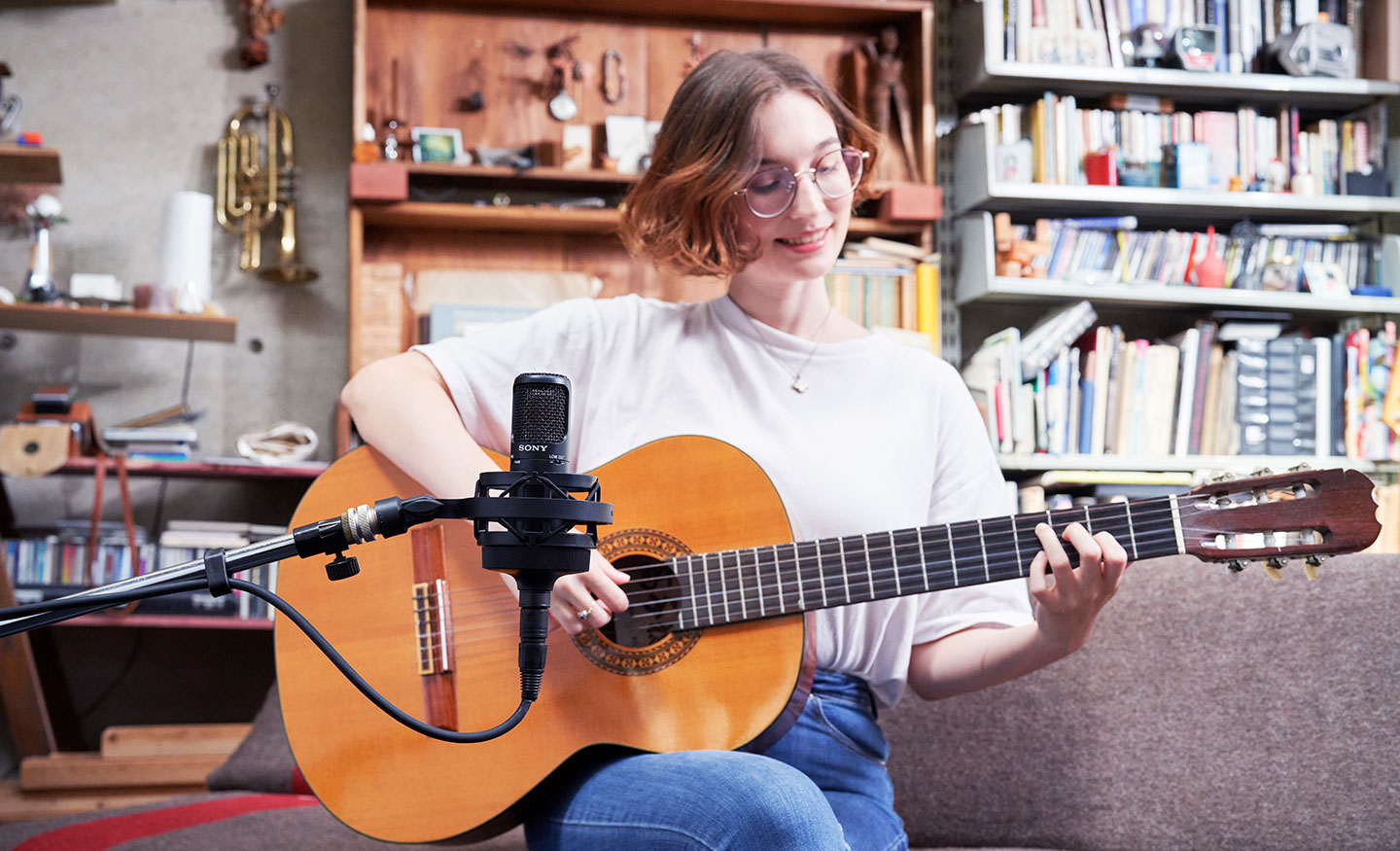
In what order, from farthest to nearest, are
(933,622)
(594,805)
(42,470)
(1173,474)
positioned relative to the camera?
(1173,474) < (42,470) < (933,622) < (594,805)

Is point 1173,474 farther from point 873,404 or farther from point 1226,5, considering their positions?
point 873,404

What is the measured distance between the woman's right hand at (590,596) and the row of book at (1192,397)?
6.29 feet

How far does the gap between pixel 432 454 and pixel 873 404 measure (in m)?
0.53

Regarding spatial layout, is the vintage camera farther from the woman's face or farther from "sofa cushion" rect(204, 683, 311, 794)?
"sofa cushion" rect(204, 683, 311, 794)

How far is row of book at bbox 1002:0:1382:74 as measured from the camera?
9.50 feet

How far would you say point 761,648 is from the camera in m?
1.11

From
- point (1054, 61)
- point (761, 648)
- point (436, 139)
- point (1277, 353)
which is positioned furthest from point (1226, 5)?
point (761, 648)

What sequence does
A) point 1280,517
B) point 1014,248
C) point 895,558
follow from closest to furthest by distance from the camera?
1. point 1280,517
2. point 895,558
3. point 1014,248

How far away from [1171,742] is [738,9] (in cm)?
231

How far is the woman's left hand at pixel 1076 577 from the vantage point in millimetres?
1017

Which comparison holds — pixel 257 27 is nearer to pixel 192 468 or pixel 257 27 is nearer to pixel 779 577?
pixel 192 468

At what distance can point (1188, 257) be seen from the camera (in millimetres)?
2961

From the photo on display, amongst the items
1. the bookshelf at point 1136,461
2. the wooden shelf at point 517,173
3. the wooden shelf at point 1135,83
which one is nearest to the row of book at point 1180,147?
the wooden shelf at point 1135,83

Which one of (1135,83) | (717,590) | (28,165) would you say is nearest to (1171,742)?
(717,590)
